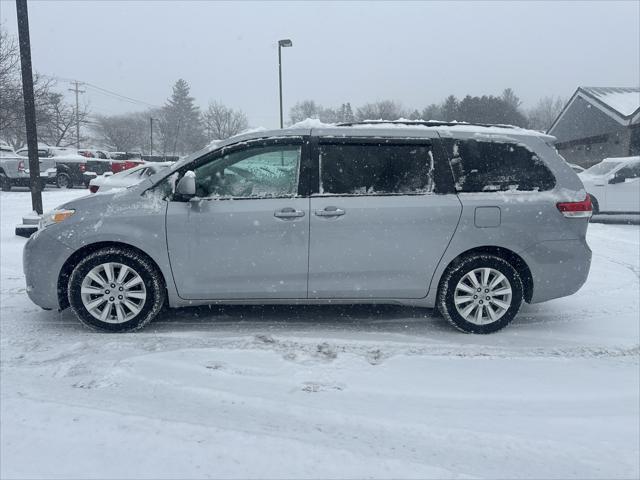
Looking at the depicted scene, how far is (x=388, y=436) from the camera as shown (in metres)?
2.84

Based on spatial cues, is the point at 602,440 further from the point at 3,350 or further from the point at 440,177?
the point at 3,350

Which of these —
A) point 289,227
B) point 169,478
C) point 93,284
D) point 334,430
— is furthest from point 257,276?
point 169,478

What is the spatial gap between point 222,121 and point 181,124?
8.52m

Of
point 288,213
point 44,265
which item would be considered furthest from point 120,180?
point 288,213

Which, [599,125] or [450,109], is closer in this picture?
[599,125]

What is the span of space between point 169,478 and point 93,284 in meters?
2.41

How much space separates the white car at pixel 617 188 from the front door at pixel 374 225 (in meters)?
10.4

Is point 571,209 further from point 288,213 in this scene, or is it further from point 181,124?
point 181,124

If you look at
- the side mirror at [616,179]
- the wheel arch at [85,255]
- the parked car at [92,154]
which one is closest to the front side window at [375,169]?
the wheel arch at [85,255]

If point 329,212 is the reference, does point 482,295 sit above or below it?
below

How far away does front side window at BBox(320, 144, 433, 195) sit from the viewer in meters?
4.41

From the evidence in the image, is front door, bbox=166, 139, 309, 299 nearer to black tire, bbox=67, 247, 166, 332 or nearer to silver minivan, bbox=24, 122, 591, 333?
silver minivan, bbox=24, 122, 591, 333

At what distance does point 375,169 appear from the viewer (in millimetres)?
Result: 4438

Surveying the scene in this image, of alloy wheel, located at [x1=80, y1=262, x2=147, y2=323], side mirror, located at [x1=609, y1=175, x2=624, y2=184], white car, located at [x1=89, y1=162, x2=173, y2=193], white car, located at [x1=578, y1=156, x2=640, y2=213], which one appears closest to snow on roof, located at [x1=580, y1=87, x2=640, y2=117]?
white car, located at [x1=578, y1=156, x2=640, y2=213]
